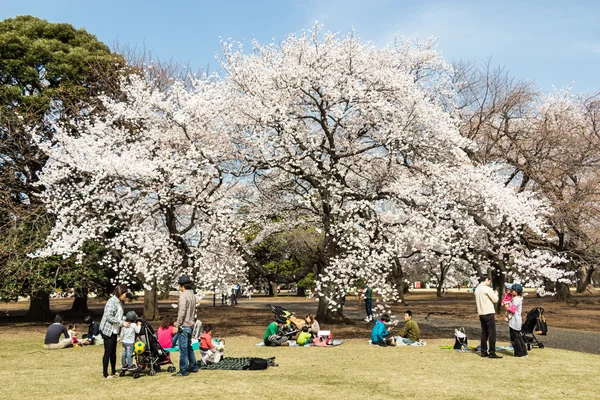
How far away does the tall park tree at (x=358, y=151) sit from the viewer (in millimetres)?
15594

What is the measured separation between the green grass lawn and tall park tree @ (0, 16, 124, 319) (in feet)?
24.4

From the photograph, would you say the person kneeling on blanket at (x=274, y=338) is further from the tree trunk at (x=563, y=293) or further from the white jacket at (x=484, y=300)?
the tree trunk at (x=563, y=293)

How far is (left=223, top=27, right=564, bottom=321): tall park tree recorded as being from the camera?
15.6 m

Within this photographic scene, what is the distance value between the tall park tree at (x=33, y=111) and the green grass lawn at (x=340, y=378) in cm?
744

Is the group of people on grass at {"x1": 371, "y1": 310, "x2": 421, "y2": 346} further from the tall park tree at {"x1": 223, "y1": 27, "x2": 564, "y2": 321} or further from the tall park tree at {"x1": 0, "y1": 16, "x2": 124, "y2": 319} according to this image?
the tall park tree at {"x1": 0, "y1": 16, "x2": 124, "y2": 319}

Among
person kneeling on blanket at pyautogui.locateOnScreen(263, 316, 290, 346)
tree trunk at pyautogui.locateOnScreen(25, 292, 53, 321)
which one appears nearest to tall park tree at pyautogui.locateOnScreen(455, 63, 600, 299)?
person kneeling on blanket at pyautogui.locateOnScreen(263, 316, 290, 346)

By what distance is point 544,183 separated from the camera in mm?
22297

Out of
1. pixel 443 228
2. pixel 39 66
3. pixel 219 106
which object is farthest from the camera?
pixel 39 66

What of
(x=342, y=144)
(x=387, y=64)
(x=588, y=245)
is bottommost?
(x=588, y=245)

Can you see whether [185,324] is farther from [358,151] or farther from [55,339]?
[358,151]

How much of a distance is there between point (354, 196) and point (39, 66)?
15.8 metres

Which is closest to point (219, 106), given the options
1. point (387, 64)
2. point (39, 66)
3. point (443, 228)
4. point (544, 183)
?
point (387, 64)

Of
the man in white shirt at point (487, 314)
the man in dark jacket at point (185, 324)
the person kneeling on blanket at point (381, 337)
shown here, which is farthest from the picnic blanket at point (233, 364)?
the man in white shirt at point (487, 314)

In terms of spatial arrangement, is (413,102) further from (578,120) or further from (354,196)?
(578,120)
